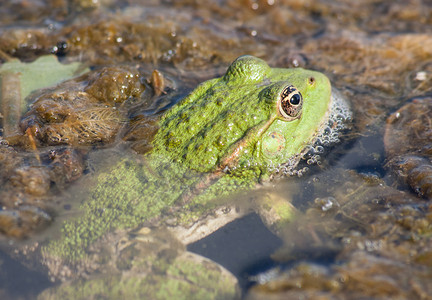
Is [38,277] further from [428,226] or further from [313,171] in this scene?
[428,226]

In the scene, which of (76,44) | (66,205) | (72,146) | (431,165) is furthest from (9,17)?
(431,165)

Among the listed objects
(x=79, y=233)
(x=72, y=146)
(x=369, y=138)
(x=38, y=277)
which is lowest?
(x=38, y=277)

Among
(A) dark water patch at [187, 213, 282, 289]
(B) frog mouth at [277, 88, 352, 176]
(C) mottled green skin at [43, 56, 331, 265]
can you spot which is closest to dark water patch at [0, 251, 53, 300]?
(C) mottled green skin at [43, 56, 331, 265]

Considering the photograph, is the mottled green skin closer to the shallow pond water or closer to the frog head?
the frog head

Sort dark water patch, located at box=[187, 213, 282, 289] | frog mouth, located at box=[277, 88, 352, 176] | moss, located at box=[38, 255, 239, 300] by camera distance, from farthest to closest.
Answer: frog mouth, located at box=[277, 88, 352, 176]
dark water patch, located at box=[187, 213, 282, 289]
moss, located at box=[38, 255, 239, 300]

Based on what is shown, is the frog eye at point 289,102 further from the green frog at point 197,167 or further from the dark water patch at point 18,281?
the dark water patch at point 18,281

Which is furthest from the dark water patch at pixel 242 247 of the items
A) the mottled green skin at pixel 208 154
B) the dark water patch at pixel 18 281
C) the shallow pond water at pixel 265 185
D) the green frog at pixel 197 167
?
the dark water patch at pixel 18 281
